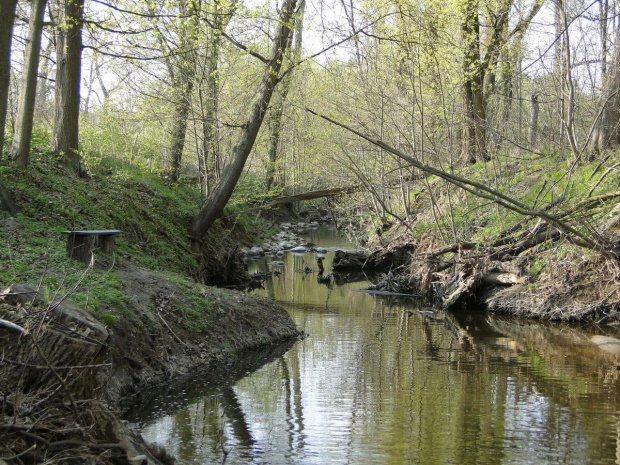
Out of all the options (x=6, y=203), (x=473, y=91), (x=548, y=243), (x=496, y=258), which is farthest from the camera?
(x=473, y=91)

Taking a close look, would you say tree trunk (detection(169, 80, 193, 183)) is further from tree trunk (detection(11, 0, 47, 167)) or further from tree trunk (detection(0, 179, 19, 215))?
tree trunk (detection(0, 179, 19, 215))

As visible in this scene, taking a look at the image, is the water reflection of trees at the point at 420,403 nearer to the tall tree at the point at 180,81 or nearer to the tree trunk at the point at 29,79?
the tree trunk at the point at 29,79

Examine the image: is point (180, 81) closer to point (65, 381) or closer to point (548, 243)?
point (548, 243)

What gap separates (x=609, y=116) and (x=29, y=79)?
12.1m

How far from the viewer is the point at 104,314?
7766 mm

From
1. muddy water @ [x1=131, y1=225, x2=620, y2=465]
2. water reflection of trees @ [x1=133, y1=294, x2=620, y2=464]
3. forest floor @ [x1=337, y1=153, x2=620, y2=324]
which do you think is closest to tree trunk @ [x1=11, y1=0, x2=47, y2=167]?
muddy water @ [x1=131, y1=225, x2=620, y2=465]

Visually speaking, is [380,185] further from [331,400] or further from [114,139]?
[331,400]

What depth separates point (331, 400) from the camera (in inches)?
296

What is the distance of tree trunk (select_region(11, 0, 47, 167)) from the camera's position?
452 inches

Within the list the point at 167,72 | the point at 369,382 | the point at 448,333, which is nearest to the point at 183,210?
the point at 167,72

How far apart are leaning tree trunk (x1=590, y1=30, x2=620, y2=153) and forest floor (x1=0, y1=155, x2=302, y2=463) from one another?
27.0 ft

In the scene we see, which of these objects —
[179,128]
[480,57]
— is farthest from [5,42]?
[480,57]

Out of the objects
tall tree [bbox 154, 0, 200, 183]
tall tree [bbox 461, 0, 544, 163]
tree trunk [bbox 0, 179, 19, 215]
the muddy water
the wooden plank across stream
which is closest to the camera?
the muddy water

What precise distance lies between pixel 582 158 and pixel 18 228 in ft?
39.0
